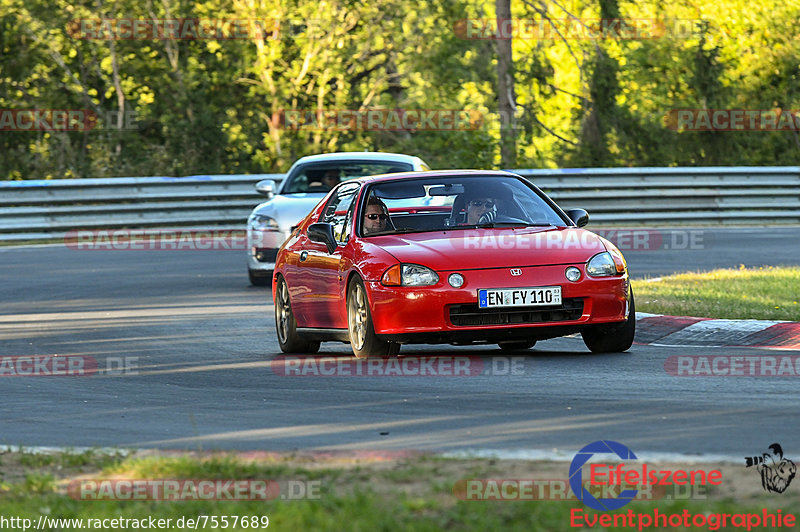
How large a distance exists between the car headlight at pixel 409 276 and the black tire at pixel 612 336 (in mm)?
1159

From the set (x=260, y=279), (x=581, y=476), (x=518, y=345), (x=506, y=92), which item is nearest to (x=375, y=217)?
(x=518, y=345)

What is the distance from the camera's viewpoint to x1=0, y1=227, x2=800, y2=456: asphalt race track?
6945mm

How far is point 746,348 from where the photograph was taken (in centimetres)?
1049

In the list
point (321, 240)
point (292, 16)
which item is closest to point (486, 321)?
point (321, 240)

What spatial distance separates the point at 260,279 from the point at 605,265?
25.1 feet

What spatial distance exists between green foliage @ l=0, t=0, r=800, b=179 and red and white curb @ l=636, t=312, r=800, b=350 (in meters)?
16.3

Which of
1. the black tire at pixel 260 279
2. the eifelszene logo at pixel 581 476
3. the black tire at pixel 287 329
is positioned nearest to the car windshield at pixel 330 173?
the black tire at pixel 260 279

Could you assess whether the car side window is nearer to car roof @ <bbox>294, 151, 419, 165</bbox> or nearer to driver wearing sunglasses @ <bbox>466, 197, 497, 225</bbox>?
driver wearing sunglasses @ <bbox>466, 197, 497, 225</bbox>

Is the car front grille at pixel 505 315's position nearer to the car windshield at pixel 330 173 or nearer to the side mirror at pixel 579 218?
the side mirror at pixel 579 218

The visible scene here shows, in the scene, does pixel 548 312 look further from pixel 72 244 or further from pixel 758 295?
pixel 72 244

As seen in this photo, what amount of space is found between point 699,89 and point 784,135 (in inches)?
81.9

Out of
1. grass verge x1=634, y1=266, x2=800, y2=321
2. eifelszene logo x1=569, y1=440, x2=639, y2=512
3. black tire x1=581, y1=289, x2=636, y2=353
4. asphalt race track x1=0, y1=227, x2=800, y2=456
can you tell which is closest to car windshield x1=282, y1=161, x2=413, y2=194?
asphalt race track x1=0, y1=227, x2=800, y2=456

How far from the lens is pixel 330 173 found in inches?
699

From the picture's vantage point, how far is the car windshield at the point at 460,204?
10883mm
